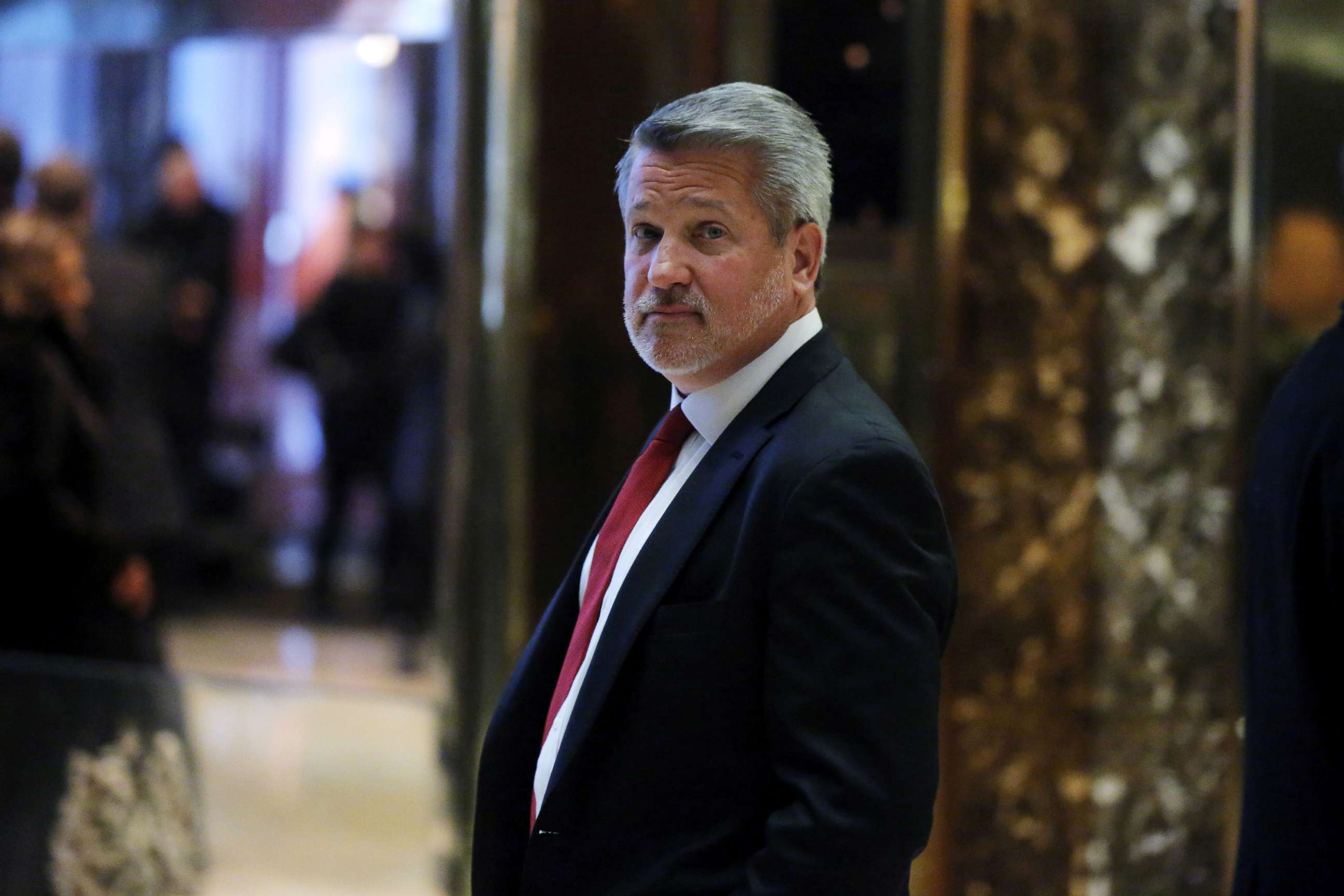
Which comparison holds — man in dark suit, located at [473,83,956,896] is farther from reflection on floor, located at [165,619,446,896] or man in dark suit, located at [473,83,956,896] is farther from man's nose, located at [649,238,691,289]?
reflection on floor, located at [165,619,446,896]

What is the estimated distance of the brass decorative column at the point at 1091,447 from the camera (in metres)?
3.35

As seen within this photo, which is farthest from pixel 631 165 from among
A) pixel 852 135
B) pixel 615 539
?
pixel 852 135

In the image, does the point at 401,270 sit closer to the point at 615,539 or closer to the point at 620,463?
the point at 620,463

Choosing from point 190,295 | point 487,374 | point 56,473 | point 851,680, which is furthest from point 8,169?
point 851,680

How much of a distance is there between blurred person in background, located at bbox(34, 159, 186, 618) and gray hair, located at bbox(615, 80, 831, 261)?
287 cm

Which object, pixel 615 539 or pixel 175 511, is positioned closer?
pixel 615 539

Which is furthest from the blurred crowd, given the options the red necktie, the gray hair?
the gray hair

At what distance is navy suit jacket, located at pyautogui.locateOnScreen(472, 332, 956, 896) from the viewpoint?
1.42m

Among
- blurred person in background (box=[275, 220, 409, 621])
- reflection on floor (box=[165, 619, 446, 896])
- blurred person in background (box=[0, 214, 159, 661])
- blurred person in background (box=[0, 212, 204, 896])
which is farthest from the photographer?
blurred person in background (box=[0, 214, 159, 661])

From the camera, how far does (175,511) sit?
13.7 ft

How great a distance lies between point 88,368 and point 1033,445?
2.51 meters

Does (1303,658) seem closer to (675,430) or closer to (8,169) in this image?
(675,430)

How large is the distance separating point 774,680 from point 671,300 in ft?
1.39

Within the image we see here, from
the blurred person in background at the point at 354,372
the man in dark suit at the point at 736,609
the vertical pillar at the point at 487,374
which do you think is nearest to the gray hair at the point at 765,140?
the man in dark suit at the point at 736,609
